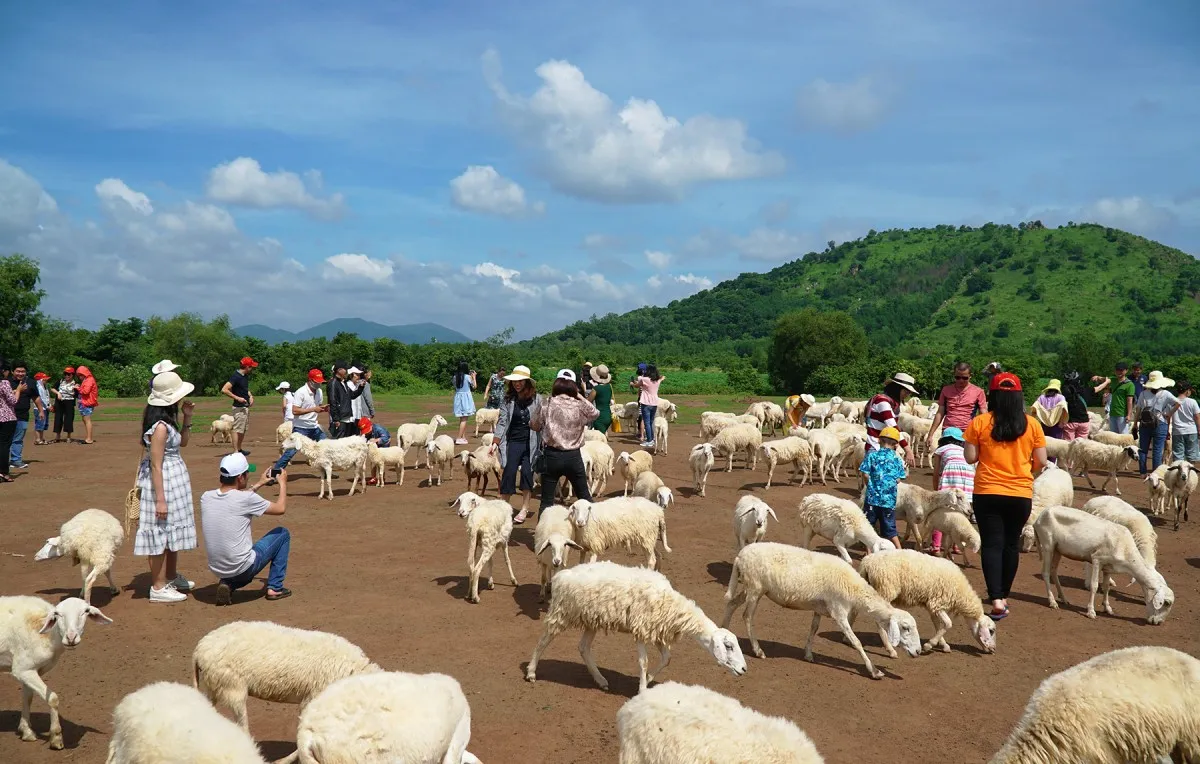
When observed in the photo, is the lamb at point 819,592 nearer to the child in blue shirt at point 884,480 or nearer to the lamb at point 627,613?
the lamb at point 627,613

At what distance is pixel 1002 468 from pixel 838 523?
237cm

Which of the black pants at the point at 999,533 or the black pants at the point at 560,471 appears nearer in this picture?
the black pants at the point at 999,533

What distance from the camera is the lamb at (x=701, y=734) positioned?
3.82m

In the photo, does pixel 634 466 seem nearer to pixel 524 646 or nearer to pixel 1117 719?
pixel 524 646

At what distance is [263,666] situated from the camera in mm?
4824

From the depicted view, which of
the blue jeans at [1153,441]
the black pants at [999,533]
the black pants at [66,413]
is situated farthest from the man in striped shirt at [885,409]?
the black pants at [66,413]

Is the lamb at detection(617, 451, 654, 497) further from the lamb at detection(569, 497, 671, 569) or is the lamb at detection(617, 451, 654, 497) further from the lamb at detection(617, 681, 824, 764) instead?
the lamb at detection(617, 681, 824, 764)

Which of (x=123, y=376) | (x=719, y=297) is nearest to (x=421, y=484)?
(x=123, y=376)

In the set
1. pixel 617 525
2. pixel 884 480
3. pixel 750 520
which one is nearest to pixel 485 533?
pixel 617 525

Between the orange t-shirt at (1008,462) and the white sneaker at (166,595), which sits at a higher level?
the orange t-shirt at (1008,462)

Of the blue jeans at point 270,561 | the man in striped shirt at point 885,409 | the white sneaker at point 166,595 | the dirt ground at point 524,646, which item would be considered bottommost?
the dirt ground at point 524,646

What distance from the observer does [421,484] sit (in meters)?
14.9

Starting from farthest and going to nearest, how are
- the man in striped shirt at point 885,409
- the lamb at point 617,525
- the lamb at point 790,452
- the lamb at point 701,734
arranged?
the lamb at point 790,452
the man in striped shirt at point 885,409
the lamb at point 617,525
the lamb at point 701,734

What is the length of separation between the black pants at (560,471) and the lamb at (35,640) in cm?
503
